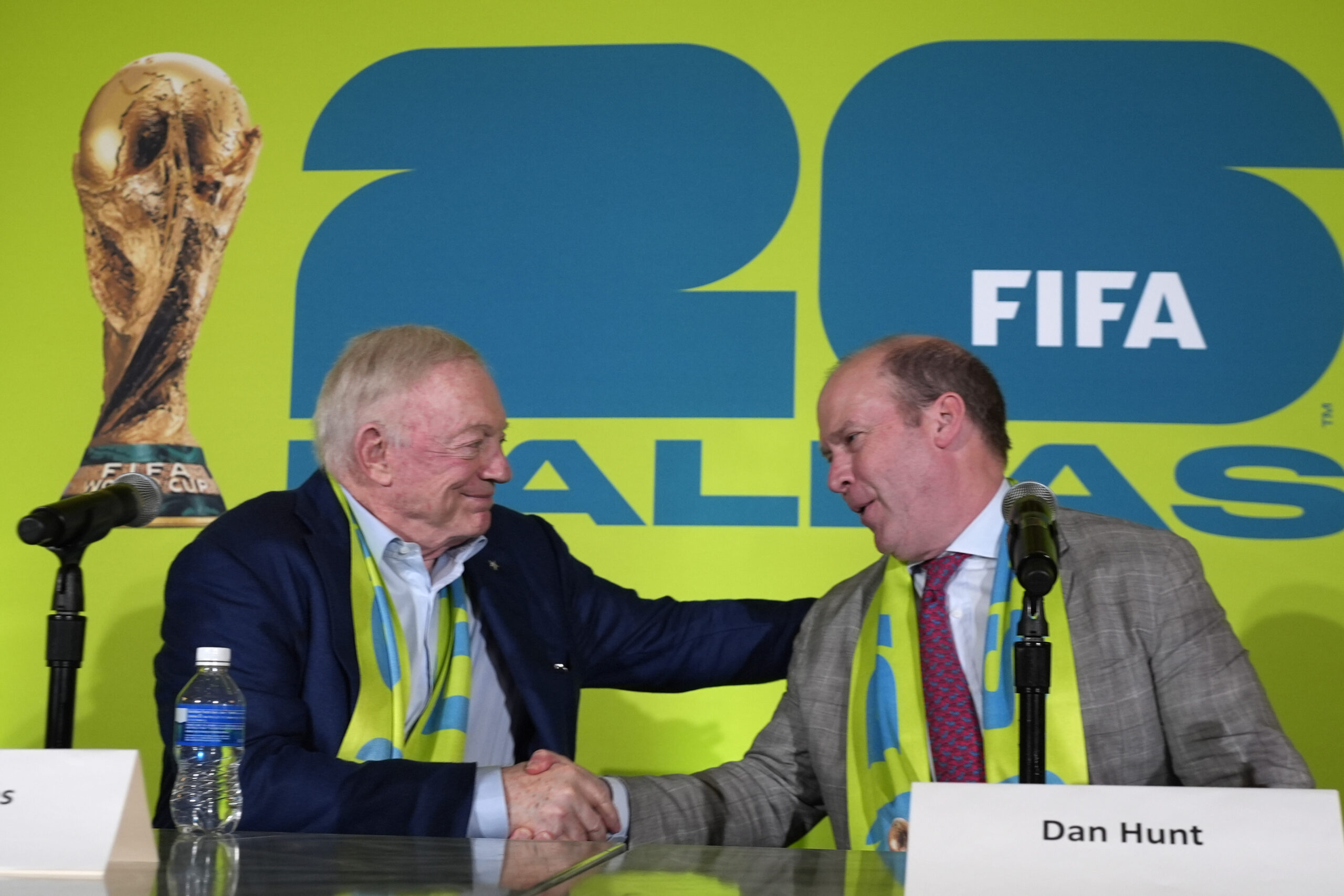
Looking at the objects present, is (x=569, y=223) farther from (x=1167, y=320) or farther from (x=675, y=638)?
(x=1167, y=320)

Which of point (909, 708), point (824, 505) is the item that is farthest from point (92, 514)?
point (824, 505)

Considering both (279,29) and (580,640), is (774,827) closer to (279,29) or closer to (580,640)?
(580,640)

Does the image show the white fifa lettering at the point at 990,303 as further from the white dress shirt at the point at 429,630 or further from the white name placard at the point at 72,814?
the white name placard at the point at 72,814

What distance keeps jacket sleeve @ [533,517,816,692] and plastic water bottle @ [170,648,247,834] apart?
85 cm

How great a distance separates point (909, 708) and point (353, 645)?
968 mm

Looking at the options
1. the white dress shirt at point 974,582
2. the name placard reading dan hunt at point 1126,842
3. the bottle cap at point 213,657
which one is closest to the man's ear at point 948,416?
the white dress shirt at point 974,582

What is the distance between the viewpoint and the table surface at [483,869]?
4.39ft

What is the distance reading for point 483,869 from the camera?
1492 millimetres

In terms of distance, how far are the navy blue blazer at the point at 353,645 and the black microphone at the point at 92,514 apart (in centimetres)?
38

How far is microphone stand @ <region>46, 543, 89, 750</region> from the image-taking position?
1813mm

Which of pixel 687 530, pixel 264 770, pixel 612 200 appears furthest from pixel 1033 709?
pixel 612 200

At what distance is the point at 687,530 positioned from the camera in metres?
3.66

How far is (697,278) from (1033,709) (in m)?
2.28

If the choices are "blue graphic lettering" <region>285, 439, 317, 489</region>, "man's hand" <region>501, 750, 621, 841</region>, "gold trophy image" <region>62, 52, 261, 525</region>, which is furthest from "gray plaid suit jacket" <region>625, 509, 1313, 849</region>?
"gold trophy image" <region>62, 52, 261, 525</region>
